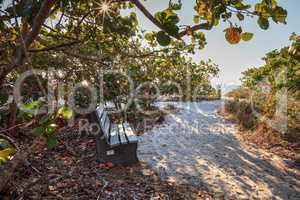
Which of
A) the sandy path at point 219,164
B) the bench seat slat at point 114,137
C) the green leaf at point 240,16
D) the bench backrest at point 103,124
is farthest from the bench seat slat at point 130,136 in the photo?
the green leaf at point 240,16

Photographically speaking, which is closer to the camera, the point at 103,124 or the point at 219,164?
the point at 103,124

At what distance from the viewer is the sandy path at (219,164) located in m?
3.42

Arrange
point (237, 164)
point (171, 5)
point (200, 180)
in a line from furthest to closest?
1. point (237, 164)
2. point (200, 180)
3. point (171, 5)

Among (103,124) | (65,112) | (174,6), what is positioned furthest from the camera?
(103,124)

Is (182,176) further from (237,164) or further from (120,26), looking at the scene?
(120,26)

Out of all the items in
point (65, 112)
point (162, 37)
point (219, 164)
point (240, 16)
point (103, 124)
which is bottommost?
point (219, 164)

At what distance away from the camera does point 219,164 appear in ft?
14.3

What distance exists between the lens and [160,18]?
1.09m

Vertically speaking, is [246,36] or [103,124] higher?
[246,36]

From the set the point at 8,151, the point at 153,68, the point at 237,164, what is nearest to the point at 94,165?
the point at 153,68

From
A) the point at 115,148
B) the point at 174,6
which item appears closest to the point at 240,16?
the point at 174,6

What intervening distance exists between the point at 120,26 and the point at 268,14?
1.11 m

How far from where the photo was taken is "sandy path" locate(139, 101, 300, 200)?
342 centimetres

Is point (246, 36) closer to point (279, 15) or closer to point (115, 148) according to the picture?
point (279, 15)
